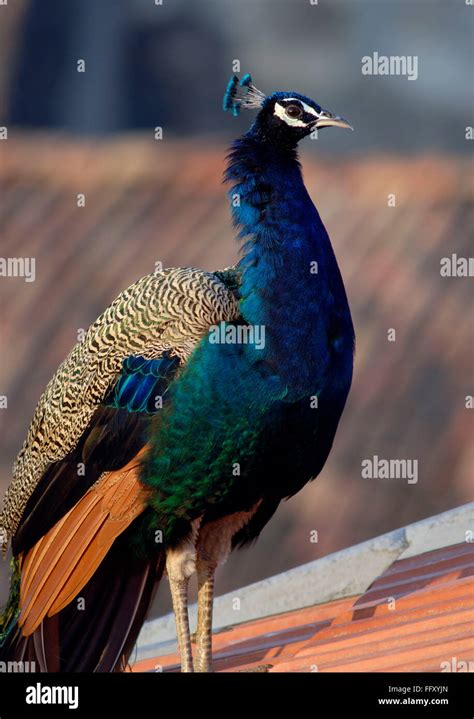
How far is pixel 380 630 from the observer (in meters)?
3.75

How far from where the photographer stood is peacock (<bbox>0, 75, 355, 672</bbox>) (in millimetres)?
3551

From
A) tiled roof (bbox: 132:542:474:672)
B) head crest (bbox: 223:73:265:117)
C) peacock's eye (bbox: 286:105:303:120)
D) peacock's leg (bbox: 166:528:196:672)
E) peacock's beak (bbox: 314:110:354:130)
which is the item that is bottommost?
tiled roof (bbox: 132:542:474:672)

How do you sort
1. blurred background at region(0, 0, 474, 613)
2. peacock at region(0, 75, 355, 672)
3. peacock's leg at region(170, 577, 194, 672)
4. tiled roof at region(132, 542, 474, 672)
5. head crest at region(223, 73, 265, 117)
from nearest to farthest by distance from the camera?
tiled roof at region(132, 542, 474, 672) → peacock at region(0, 75, 355, 672) → peacock's leg at region(170, 577, 194, 672) → head crest at region(223, 73, 265, 117) → blurred background at region(0, 0, 474, 613)

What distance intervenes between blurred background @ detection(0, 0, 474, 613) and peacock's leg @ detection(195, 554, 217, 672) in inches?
76.4

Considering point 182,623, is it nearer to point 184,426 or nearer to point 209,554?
point 209,554

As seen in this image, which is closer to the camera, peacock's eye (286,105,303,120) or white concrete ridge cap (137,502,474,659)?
peacock's eye (286,105,303,120)

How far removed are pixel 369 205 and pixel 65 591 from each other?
14.1 ft

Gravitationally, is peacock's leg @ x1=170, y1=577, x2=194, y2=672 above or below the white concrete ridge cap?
below

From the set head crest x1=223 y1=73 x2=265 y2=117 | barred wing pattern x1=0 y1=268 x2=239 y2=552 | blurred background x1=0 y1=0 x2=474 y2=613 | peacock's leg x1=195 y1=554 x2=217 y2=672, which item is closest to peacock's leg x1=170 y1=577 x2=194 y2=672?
peacock's leg x1=195 y1=554 x2=217 y2=672

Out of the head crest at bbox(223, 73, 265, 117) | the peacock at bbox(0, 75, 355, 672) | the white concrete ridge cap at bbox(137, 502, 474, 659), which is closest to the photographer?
the peacock at bbox(0, 75, 355, 672)

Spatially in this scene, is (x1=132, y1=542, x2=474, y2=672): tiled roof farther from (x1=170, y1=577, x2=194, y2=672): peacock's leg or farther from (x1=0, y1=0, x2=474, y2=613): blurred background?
(x1=0, y1=0, x2=474, y2=613): blurred background

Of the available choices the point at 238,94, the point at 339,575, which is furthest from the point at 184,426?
the point at 339,575

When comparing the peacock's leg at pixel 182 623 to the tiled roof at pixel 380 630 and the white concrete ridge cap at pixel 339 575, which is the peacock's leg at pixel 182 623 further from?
the white concrete ridge cap at pixel 339 575

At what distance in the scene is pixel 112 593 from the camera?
12.7 feet
